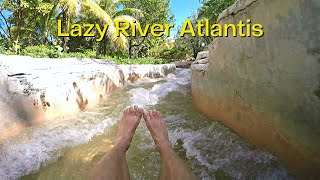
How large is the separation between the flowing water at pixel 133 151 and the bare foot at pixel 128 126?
40 cm

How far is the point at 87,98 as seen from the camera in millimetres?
5117

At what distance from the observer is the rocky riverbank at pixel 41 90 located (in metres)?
3.23

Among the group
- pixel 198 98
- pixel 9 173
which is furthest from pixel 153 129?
pixel 198 98

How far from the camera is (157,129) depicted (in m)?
2.46

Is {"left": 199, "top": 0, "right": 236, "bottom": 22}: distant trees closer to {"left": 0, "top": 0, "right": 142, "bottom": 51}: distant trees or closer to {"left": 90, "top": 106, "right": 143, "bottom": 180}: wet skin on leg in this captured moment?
{"left": 0, "top": 0, "right": 142, "bottom": 51}: distant trees

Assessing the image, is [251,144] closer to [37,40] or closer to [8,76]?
[8,76]

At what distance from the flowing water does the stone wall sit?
0.19 meters

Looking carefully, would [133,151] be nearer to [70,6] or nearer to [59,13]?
[70,6]

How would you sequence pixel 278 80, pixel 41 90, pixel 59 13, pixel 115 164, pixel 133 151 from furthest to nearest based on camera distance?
pixel 59 13 < pixel 41 90 < pixel 133 151 < pixel 278 80 < pixel 115 164

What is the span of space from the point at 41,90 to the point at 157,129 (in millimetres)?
2191

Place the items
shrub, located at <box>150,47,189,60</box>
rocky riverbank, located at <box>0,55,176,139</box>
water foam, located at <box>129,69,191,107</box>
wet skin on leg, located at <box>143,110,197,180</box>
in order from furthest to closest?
shrub, located at <box>150,47,189,60</box>, water foam, located at <box>129,69,191,107</box>, rocky riverbank, located at <box>0,55,176,139</box>, wet skin on leg, located at <box>143,110,197,180</box>

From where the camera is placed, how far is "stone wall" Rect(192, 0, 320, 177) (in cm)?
174

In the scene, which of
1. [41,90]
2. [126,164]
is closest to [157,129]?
[126,164]

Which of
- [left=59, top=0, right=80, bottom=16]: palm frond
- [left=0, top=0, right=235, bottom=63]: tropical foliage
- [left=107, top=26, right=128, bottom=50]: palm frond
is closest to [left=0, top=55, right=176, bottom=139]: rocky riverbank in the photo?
[left=0, top=0, right=235, bottom=63]: tropical foliage
